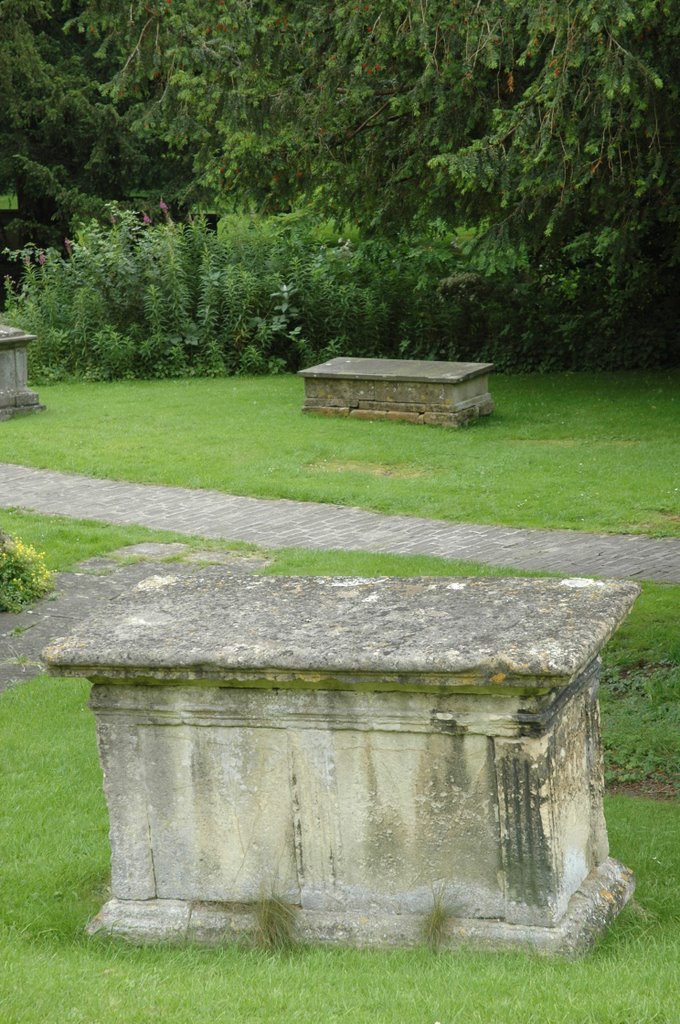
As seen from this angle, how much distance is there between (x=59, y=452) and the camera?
15.2 meters

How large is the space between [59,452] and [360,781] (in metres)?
11.8

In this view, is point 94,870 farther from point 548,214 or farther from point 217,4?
point 548,214

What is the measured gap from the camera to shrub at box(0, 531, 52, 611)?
930 centimetres

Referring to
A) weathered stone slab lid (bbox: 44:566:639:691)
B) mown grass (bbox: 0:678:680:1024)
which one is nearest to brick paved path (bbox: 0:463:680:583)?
mown grass (bbox: 0:678:680:1024)

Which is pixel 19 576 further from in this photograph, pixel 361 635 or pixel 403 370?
pixel 403 370

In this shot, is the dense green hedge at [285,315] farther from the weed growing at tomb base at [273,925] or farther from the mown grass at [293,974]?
the weed growing at tomb base at [273,925]

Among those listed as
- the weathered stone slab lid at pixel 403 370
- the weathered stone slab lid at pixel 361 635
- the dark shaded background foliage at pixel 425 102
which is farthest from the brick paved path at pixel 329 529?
the weathered stone slab lid at pixel 361 635

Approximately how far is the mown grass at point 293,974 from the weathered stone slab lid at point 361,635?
32.3 inches

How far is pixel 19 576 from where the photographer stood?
948 centimetres

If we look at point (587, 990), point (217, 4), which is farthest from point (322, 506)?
point (587, 990)

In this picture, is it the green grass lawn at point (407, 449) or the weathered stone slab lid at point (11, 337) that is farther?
the weathered stone slab lid at point (11, 337)

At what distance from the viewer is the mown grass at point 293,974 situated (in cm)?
340

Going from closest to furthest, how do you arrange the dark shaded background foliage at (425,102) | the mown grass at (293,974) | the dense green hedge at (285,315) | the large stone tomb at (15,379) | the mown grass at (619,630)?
the mown grass at (293,974)
the mown grass at (619,630)
the dark shaded background foliage at (425,102)
the large stone tomb at (15,379)
the dense green hedge at (285,315)

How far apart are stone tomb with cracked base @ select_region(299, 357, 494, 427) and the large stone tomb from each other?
3.75 metres
